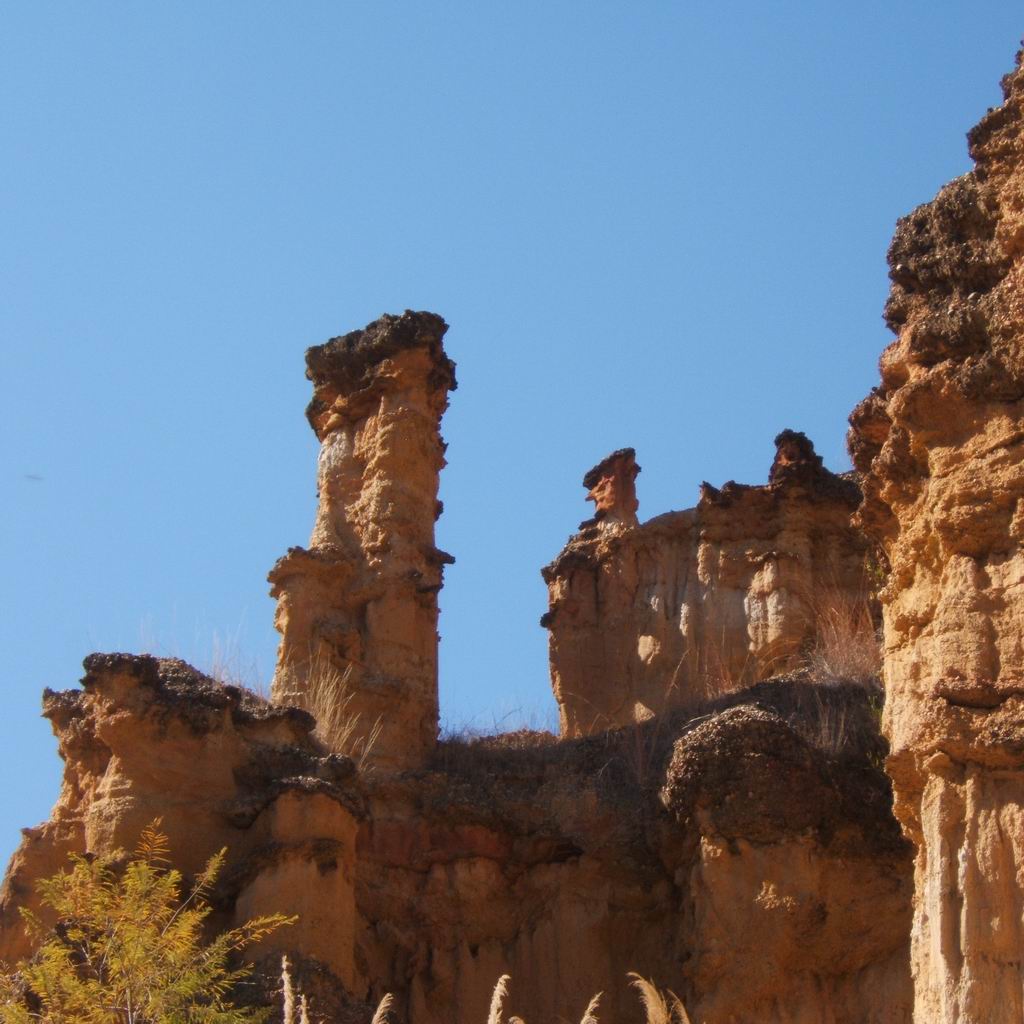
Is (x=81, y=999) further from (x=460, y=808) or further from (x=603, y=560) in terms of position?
(x=603, y=560)

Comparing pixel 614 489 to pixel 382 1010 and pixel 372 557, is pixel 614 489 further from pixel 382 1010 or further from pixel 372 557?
pixel 382 1010

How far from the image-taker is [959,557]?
42.8 ft

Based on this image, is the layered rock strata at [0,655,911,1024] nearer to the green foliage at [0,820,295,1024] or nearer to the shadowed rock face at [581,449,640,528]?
the green foliage at [0,820,295,1024]

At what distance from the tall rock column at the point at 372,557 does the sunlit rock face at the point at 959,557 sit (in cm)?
766

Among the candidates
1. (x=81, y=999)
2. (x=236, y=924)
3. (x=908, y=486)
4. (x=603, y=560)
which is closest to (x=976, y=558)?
(x=908, y=486)

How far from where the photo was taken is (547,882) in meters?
19.2

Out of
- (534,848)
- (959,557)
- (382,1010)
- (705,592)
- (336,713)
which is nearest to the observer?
(382,1010)

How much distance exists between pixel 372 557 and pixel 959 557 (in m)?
10.5

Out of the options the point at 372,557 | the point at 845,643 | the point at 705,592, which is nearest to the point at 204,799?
the point at 372,557

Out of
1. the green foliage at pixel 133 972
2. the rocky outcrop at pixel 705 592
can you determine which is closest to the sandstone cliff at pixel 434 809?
the rocky outcrop at pixel 705 592

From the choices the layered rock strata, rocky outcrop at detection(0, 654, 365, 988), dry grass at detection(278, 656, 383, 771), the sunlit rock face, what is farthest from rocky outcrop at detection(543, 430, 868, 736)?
the sunlit rock face

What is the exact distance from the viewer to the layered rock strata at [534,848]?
16750 millimetres

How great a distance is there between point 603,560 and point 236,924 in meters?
10.5

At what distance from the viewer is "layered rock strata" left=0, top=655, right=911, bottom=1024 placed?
16750mm
